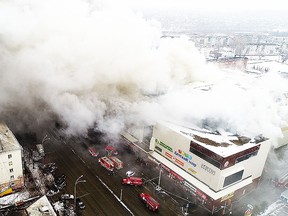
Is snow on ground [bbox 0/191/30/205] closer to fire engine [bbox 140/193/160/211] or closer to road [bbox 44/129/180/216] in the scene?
road [bbox 44/129/180/216]

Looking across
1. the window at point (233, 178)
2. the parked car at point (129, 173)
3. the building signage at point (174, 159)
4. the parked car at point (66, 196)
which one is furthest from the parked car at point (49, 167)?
the window at point (233, 178)

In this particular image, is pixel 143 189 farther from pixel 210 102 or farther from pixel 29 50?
pixel 29 50

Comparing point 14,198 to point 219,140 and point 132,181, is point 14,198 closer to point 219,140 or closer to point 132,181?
point 132,181

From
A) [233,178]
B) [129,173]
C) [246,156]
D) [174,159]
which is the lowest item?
[129,173]

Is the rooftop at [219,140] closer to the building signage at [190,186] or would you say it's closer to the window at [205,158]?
the window at [205,158]

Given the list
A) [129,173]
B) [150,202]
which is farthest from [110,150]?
[150,202]
